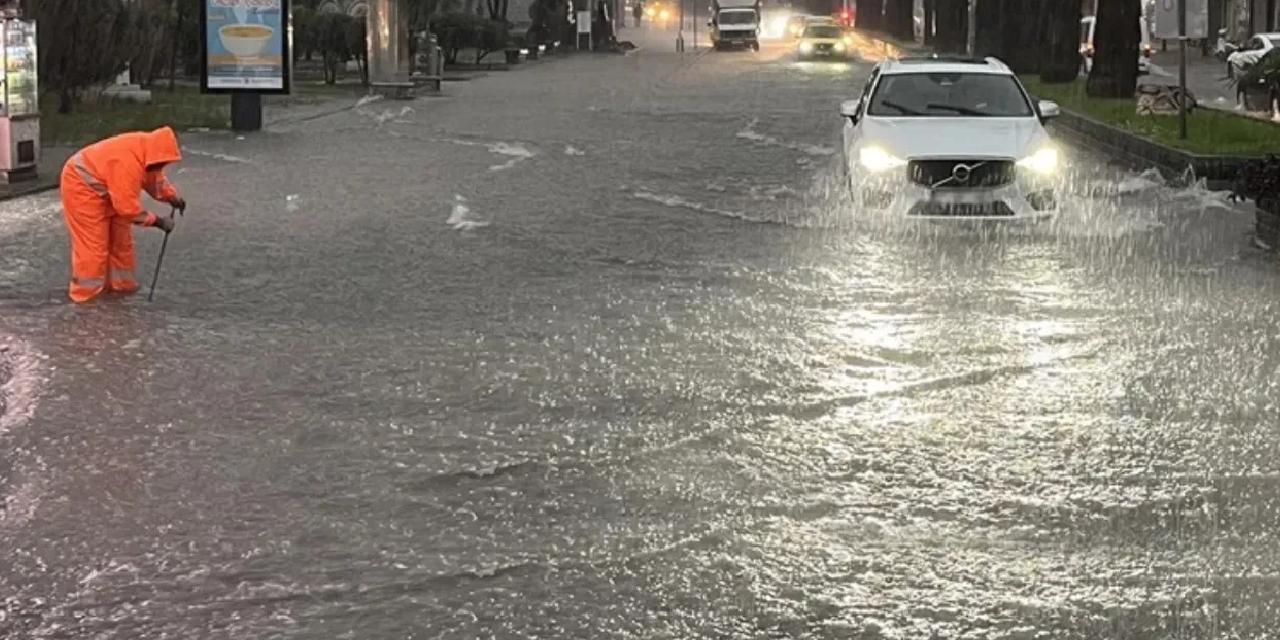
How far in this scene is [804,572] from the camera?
265 inches

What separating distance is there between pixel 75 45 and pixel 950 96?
1787 centimetres

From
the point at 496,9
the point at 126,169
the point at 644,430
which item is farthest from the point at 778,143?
the point at 496,9

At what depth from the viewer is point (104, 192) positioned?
12.9m

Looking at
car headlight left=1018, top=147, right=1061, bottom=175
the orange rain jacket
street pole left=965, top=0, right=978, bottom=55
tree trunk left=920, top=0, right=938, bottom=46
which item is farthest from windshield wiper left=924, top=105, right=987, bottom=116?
tree trunk left=920, top=0, right=938, bottom=46

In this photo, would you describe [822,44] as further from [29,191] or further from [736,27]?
[29,191]

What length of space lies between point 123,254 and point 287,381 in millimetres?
3564

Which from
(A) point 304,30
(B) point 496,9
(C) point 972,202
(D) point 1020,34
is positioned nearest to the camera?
(C) point 972,202

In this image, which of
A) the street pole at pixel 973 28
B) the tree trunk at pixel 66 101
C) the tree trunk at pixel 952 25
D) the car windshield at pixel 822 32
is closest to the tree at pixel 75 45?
the tree trunk at pixel 66 101

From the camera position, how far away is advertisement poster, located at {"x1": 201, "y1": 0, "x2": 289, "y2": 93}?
98.5 feet

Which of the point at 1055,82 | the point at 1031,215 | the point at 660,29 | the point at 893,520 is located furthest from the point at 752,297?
the point at 660,29

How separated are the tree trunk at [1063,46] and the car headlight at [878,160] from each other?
24.5m

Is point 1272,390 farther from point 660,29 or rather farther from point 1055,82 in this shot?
point 660,29

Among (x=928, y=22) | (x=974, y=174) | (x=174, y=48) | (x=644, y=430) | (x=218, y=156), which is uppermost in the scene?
(x=928, y=22)

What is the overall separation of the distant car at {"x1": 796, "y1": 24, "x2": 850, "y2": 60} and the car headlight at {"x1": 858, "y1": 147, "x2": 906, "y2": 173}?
177 ft
